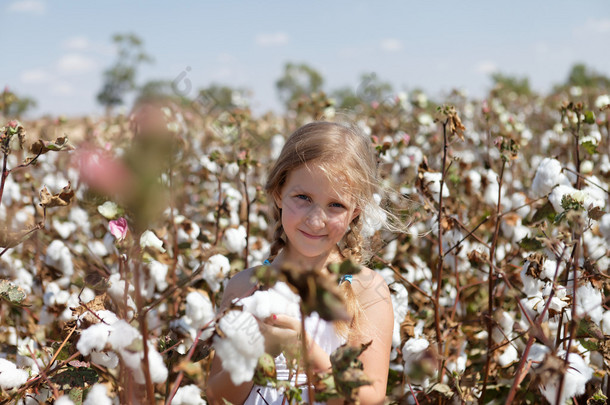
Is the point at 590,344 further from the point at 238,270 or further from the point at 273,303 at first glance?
the point at 238,270

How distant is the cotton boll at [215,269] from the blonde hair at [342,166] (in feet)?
0.79

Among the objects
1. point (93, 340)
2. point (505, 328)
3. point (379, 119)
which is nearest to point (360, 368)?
point (93, 340)

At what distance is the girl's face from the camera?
54.7 inches

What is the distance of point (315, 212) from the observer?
1.38m

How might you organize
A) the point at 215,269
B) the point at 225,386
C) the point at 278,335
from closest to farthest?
the point at 278,335
the point at 225,386
the point at 215,269

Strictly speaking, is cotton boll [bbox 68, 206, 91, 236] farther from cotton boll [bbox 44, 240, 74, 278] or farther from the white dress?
the white dress

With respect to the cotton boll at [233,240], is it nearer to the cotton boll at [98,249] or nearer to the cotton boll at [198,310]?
the cotton boll at [198,310]

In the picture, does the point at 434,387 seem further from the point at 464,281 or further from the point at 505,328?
the point at 464,281

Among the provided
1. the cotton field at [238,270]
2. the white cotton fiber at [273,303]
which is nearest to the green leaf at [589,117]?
the cotton field at [238,270]

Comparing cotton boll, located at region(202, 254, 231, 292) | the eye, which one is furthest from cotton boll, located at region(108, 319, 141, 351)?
cotton boll, located at region(202, 254, 231, 292)

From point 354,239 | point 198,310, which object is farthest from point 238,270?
point 354,239

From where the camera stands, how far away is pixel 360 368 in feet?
2.41

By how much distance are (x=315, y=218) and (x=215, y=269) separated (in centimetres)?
58

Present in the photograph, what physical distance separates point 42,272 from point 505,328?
4.87 ft
